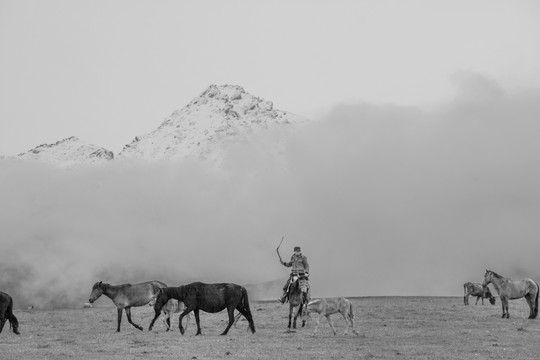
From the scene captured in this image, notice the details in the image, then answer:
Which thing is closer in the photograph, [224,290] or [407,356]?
[407,356]

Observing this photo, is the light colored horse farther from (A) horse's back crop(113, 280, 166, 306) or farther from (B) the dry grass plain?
(A) horse's back crop(113, 280, 166, 306)

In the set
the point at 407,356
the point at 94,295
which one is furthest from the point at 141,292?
the point at 407,356

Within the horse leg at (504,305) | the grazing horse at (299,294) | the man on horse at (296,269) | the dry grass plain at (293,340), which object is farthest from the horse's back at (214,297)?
the horse leg at (504,305)

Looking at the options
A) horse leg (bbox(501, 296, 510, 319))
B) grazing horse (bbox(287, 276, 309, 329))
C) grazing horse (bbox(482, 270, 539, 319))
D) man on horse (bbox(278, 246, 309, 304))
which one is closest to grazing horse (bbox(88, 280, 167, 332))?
man on horse (bbox(278, 246, 309, 304))

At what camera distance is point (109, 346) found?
2756 cm

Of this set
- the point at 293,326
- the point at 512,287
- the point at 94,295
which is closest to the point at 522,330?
the point at 512,287

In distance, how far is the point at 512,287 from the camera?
39.1m

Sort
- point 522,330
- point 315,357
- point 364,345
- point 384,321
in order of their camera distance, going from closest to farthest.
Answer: point 315,357
point 364,345
point 522,330
point 384,321

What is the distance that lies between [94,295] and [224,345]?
36.7ft

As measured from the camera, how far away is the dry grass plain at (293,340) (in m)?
25.0

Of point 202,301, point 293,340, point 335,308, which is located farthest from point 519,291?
point 202,301

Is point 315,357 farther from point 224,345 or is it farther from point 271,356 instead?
point 224,345

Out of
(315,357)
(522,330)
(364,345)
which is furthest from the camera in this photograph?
(522,330)

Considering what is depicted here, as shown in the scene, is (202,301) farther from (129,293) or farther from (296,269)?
(296,269)
